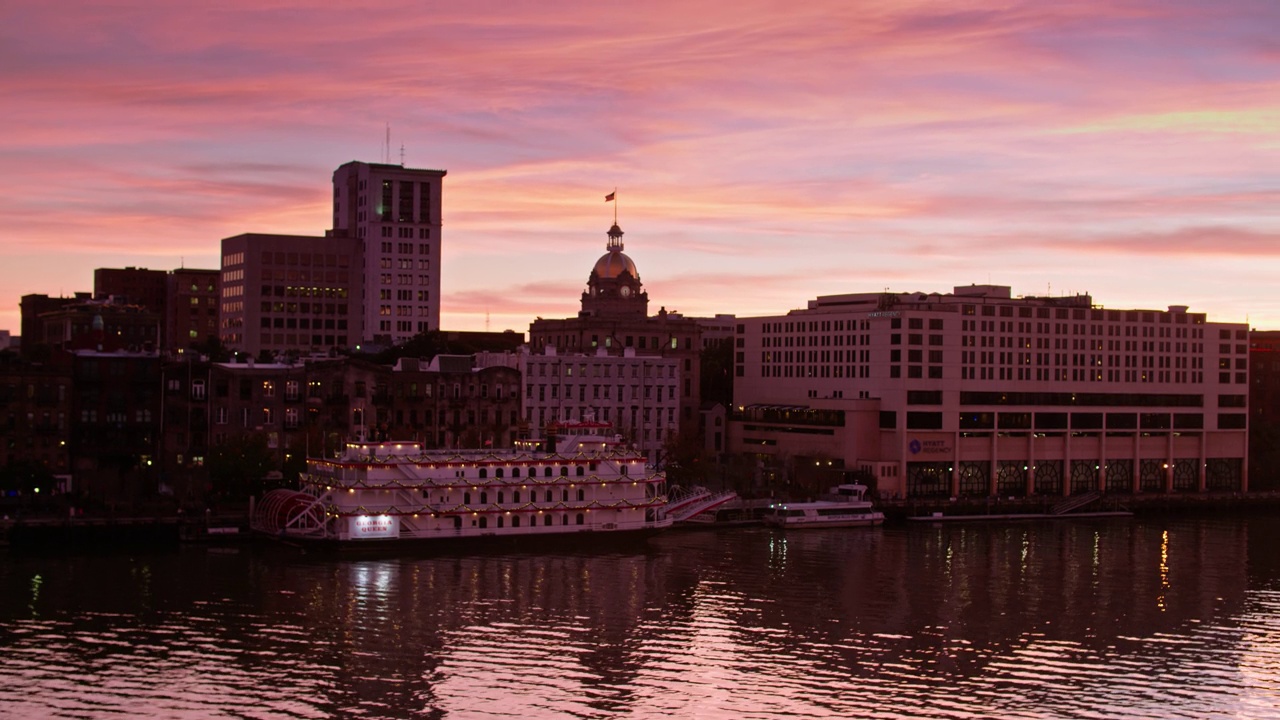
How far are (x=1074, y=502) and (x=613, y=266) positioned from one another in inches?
2106

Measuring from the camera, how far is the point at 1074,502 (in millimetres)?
121875

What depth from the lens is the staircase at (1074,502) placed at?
11988 centimetres

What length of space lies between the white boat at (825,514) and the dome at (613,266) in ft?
158

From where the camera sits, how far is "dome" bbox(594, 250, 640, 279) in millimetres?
154000

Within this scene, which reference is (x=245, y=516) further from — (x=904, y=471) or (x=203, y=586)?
(x=904, y=471)

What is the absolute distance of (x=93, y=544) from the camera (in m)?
87.0

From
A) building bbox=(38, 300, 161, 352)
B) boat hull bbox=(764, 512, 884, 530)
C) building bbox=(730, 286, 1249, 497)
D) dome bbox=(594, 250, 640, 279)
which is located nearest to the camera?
boat hull bbox=(764, 512, 884, 530)

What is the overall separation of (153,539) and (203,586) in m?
16.5

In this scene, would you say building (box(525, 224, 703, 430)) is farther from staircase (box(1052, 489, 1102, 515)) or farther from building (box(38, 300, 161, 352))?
building (box(38, 300, 161, 352))

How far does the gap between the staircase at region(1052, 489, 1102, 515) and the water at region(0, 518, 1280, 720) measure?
2729 centimetres

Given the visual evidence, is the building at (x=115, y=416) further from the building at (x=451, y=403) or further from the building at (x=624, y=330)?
the building at (x=624, y=330)

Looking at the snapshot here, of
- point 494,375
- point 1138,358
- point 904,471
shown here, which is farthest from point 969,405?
point 494,375

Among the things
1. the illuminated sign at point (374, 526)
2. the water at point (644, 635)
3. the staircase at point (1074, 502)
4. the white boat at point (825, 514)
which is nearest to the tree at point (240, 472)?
the water at point (644, 635)

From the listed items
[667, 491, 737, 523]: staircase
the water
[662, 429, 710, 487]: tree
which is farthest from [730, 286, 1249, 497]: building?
the water
